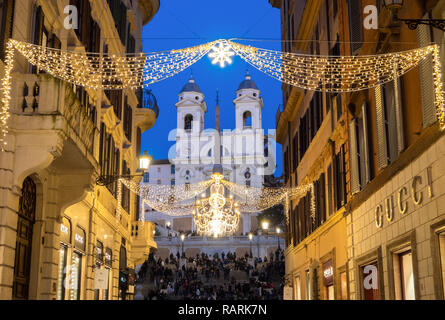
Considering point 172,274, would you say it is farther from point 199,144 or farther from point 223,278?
point 199,144

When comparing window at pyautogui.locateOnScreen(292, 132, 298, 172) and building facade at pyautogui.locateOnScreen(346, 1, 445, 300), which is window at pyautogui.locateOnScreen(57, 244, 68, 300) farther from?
window at pyautogui.locateOnScreen(292, 132, 298, 172)

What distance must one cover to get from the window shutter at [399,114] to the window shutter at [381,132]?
3.41ft

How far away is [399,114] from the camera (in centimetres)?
1283

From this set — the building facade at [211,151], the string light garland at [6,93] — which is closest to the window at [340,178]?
the string light garland at [6,93]

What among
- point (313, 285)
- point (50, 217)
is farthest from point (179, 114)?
point (50, 217)

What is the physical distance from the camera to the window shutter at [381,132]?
46.7ft

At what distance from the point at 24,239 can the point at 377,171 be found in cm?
863

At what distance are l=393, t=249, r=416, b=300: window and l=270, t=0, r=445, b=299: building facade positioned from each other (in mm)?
21

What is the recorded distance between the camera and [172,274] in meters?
50.9

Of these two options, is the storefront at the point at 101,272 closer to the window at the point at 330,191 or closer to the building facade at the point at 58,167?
the building facade at the point at 58,167

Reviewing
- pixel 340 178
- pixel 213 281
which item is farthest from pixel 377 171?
pixel 213 281

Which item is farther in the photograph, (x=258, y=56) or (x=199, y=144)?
(x=199, y=144)
